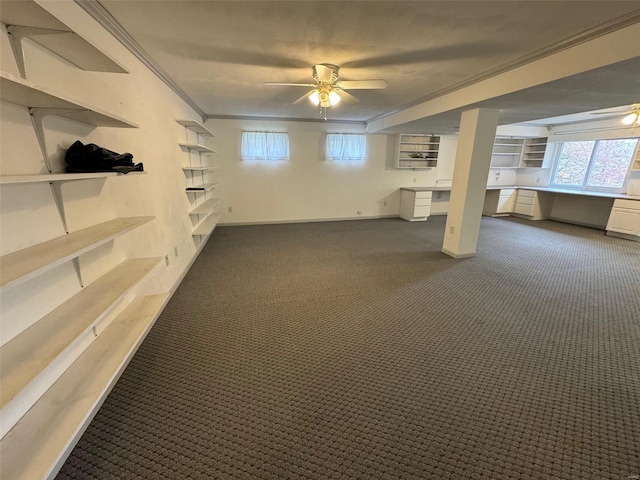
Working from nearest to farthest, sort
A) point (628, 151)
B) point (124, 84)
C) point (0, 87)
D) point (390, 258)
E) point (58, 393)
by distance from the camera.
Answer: point (0, 87) < point (58, 393) < point (124, 84) < point (390, 258) < point (628, 151)

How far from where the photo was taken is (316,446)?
1.39 metres

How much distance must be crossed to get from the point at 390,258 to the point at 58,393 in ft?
12.1

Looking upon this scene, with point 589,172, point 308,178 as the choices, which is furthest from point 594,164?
point 308,178

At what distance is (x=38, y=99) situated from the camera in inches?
45.1

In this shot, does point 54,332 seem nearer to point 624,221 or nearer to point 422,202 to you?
point 422,202

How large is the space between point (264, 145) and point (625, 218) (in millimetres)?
7141

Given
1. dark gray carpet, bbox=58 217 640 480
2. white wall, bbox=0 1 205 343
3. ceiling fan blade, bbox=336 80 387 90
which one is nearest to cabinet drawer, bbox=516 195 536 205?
dark gray carpet, bbox=58 217 640 480

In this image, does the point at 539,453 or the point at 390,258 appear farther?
the point at 390,258

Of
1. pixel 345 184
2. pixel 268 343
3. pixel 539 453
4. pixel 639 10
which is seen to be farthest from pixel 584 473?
pixel 345 184

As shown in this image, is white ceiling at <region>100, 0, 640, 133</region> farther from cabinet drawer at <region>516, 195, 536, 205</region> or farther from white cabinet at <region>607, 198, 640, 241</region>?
cabinet drawer at <region>516, 195, 536, 205</region>

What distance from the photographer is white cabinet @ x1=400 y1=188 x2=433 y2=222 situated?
21.2ft

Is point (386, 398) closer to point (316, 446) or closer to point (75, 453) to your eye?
point (316, 446)

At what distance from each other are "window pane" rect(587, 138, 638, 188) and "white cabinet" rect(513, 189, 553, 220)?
0.85 m

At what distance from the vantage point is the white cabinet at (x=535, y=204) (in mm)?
6703
